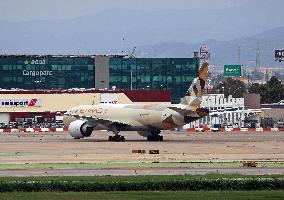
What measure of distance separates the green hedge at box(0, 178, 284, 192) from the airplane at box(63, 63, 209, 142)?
51496 millimetres

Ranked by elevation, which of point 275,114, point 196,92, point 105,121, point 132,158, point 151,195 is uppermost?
point 196,92

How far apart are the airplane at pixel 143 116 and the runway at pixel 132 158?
341 centimetres

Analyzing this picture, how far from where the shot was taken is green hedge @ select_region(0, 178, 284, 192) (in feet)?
150

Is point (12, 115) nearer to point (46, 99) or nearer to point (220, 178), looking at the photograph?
point (46, 99)

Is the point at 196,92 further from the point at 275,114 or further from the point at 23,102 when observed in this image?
the point at 275,114

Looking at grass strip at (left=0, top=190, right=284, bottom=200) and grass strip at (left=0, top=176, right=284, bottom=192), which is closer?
grass strip at (left=0, top=190, right=284, bottom=200)

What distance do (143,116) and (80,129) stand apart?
7195 mm

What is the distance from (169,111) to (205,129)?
46.0m

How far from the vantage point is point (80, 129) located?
4156 inches

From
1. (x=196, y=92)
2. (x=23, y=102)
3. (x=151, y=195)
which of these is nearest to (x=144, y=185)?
(x=151, y=195)

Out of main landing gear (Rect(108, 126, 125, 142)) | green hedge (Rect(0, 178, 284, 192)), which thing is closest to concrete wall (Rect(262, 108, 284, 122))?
main landing gear (Rect(108, 126, 125, 142))

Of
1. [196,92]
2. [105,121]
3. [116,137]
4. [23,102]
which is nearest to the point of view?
[196,92]

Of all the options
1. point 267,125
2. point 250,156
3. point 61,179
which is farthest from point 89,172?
point 267,125

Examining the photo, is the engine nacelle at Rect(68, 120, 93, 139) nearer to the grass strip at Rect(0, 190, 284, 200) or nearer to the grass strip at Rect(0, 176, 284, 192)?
the grass strip at Rect(0, 176, 284, 192)
